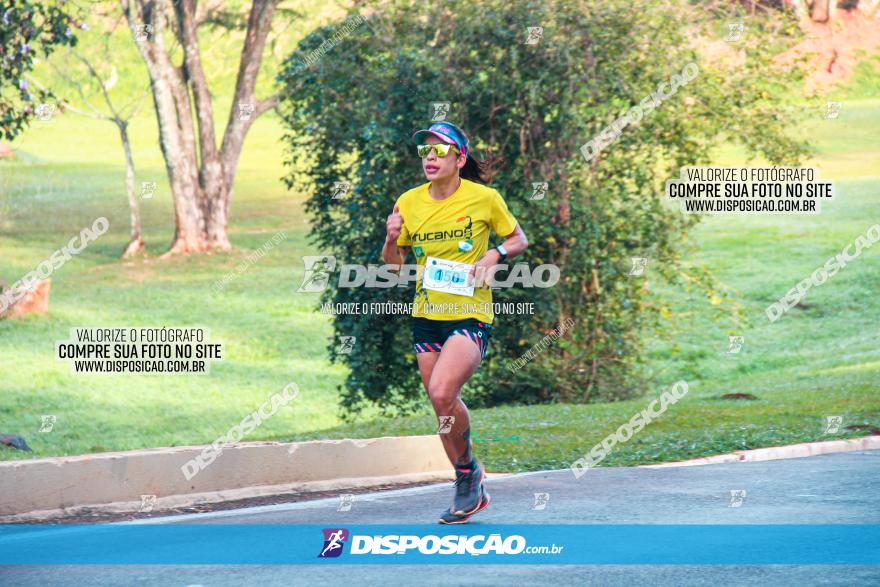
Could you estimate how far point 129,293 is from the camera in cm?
3819

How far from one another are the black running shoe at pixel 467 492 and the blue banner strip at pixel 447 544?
0.48 ft

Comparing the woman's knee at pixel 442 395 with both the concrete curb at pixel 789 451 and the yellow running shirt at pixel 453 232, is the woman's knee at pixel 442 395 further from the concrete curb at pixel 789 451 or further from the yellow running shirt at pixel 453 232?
the concrete curb at pixel 789 451

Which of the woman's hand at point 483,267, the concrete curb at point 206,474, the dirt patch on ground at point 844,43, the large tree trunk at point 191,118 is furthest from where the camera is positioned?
the dirt patch on ground at point 844,43

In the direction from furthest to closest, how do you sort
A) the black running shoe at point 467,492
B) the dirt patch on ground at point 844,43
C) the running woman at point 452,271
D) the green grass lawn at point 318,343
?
1. the dirt patch on ground at point 844,43
2. the green grass lawn at point 318,343
3. the black running shoe at point 467,492
4. the running woman at point 452,271

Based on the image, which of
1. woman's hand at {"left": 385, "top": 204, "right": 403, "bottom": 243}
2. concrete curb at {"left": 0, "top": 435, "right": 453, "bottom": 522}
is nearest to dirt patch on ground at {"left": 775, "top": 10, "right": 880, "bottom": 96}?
concrete curb at {"left": 0, "top": 435, "right": 453, "bottom": 522}

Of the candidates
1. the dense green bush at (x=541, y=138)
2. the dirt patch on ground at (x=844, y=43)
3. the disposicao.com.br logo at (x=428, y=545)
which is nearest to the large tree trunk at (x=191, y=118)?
the dense green bush at (x=541, y=138)

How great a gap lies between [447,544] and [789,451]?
5.75 m

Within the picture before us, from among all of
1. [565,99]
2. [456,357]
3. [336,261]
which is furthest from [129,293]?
[456,357]

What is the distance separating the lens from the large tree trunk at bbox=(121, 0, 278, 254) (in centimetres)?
3881

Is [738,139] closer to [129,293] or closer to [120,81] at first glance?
[129,293]

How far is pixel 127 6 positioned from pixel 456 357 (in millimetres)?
33611

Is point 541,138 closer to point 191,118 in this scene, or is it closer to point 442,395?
point 442,395

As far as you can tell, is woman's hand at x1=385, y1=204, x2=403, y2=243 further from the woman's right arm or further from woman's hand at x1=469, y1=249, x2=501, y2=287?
woman's hand at x1=469, y1=249, x2=501, y2=287

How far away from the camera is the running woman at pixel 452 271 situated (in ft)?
26.4
